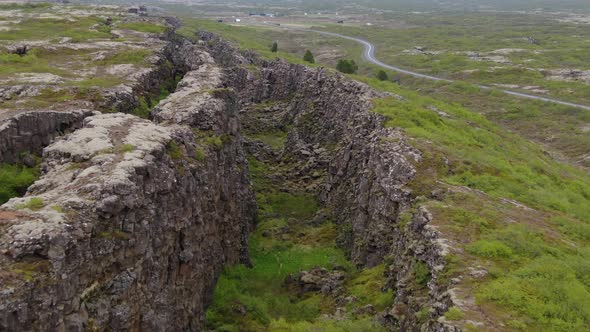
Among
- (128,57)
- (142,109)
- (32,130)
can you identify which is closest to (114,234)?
(32,130)

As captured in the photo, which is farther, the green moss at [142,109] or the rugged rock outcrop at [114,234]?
the green moss at [142,109]

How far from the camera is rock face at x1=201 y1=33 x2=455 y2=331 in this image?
82.6ft

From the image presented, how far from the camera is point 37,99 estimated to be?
41.6 meters

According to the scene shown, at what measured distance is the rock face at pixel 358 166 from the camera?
25172 millimetres

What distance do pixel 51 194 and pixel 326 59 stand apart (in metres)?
138

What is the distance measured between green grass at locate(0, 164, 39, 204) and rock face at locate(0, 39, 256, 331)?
4.96 meters

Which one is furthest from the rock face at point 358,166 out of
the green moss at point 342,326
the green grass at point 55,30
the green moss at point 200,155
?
the green grass at point 55,30

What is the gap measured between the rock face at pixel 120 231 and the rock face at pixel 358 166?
36.6ft

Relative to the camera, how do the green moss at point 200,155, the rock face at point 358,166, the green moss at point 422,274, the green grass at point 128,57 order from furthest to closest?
1. the green grass at point 128,57
2. the green moss at point 200,155
3. the rock face at point 358,166
4. the green moss at point 422,274

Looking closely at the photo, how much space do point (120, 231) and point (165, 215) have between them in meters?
4.23

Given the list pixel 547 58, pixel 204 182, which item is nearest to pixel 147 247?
pixel 204 182

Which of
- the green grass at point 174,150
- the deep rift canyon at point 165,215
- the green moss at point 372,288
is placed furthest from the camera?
the green grass at point 174,150

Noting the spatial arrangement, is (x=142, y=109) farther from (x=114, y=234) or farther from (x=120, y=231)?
(x=114, y=234)

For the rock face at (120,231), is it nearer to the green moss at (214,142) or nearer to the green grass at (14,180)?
the green moss at (214,142)
